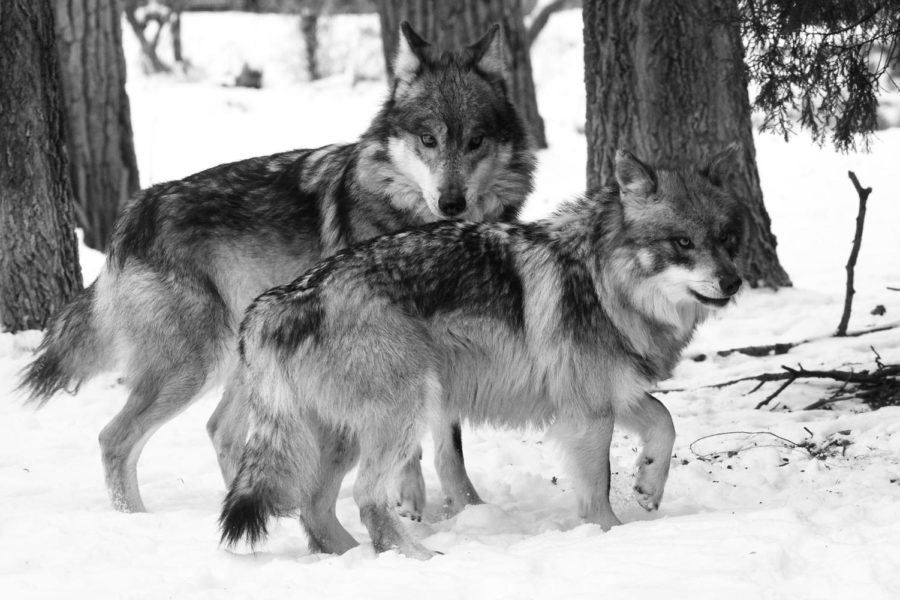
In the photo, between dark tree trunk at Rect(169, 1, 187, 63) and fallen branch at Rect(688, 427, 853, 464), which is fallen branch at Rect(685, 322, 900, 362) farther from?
dark tree trunk at Rect(169, 1, 187, 63)

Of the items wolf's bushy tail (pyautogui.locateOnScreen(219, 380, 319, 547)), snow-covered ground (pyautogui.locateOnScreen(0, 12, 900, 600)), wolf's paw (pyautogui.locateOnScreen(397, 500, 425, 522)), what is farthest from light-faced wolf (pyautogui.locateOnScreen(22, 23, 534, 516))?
wolf's bushy tail (pyautogui.locateOnScreen(219, 380, 319, 547))

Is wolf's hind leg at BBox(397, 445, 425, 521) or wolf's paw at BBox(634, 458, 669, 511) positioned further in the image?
wolf's hind leg at BBox(397, 445, 425, 521)

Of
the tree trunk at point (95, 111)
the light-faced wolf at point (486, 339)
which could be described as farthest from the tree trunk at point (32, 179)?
the light-faced wolf at point (486, 339)

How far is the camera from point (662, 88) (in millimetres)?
7730

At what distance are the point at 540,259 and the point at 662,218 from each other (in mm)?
551

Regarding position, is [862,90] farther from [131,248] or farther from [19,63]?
[19,63]

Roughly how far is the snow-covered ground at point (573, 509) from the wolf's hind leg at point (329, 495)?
0.12 metres

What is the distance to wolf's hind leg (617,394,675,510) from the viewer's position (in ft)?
15.0

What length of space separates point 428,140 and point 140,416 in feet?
6.53

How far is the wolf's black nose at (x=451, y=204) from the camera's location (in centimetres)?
520

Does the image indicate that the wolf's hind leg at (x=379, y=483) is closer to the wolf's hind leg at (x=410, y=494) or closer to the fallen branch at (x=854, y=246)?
the wolf's hind leg at (x=410, y=494)

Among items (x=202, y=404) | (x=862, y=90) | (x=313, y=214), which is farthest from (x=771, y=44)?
(x=202, y=404)

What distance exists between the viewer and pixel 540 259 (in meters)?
4.63

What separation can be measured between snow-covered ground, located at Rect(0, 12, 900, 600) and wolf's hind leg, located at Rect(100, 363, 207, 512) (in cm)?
19
